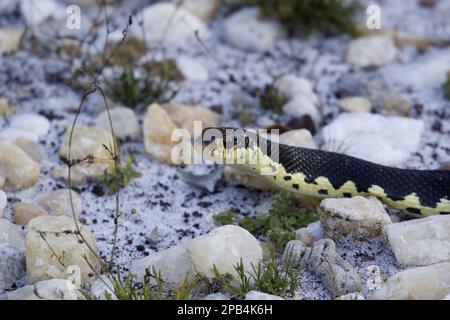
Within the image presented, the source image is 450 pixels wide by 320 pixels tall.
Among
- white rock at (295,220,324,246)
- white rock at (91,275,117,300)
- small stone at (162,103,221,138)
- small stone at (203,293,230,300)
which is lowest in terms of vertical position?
small stone at (203,293,230,300)

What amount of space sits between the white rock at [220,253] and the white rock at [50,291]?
0.72 metres

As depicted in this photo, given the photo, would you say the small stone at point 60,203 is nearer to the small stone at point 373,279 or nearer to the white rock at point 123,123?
the white rock at point 123,123

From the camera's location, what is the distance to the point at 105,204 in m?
5.67

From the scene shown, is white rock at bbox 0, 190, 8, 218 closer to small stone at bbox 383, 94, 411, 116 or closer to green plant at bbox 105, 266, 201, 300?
green plant at bbox 105, 266, 201, 300

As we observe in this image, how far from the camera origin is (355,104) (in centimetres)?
690

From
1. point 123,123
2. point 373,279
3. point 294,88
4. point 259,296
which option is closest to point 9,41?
point 123,123

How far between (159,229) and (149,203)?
15.5 inches

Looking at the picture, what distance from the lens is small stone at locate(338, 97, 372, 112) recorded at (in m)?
6.87

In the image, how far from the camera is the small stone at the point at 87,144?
5.98 metres

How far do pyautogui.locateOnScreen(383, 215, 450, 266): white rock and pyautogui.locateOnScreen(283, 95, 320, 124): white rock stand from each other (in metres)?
2.03

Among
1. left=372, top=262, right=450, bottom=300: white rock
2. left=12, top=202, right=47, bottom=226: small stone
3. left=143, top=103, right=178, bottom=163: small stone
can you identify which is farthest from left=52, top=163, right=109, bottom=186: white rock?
left=372, top=262, right=450, bottom=300: white rock

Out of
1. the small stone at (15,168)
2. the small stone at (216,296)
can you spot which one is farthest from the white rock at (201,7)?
the small stone at (216,296)

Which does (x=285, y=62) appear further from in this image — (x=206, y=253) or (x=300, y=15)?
(x=206, y=253)

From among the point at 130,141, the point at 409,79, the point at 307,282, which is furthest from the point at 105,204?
the point at 409,79
